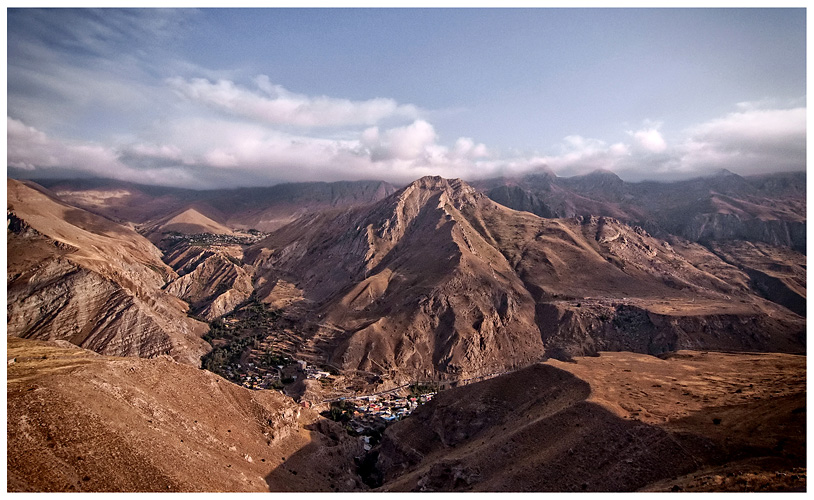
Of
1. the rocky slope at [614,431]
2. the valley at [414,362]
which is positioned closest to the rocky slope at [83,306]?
the valley at [414,362]

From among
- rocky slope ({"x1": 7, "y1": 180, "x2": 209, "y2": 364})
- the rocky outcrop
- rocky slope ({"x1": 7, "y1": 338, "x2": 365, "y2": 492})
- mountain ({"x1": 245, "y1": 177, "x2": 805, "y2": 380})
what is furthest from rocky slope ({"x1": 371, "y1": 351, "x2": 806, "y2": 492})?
the rocky outcrop

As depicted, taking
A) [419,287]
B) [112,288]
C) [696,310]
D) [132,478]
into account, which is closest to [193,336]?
[112,288]

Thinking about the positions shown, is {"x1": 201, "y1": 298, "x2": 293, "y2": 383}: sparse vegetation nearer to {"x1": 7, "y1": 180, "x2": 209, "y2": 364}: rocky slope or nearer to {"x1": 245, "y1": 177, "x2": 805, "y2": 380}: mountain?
{"x1": 7, "y1": 180, "x2": 209, "y2": 364}: rocky slope

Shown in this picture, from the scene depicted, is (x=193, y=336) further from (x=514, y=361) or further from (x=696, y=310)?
(x=696, y=310)

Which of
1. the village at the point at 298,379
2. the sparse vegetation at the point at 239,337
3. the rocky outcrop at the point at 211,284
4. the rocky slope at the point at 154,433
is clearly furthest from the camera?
the rocky outcrop at the point at 211,284

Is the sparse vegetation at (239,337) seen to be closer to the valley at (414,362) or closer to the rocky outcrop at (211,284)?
the valley at (414,362)

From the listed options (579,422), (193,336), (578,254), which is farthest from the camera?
(578,254)
